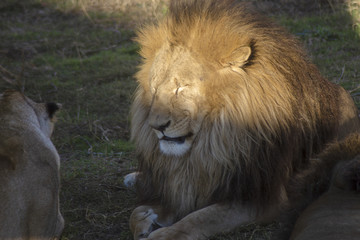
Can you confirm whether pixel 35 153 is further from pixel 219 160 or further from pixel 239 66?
pixel 239 66

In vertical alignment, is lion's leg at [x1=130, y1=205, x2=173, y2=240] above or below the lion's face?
below

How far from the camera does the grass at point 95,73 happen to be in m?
3.73

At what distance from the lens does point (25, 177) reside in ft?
9.14

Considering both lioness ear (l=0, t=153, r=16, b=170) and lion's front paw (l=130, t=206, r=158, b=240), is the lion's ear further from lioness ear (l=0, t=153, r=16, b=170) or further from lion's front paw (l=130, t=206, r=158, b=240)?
lioness ear (l=0, t=153, r=16, b=170)

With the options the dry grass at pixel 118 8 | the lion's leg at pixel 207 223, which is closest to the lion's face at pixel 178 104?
the lion's leg at pixel 207 223

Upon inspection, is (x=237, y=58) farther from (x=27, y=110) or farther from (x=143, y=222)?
(x=27, y=110)

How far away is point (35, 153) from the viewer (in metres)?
2.89

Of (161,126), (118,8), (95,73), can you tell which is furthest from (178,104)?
(118,8)

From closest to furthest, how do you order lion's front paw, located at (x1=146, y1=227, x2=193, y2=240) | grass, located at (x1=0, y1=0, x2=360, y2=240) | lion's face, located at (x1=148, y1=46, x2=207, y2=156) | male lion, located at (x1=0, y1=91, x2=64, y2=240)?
male lion, located at (x1=0, y1=91, x2=64, y2=240), lion's front paw, located at (x1=146, y1=227, x2=193, y2=240), lion's face, located at (x1=148, y1=46, x2=207, y2=156), grass, located at (x1=0, y1=0, x2=360, y2=240)

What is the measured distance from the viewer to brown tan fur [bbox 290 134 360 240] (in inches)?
78.2

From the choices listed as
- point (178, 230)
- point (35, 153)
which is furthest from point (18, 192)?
point (178, 230)

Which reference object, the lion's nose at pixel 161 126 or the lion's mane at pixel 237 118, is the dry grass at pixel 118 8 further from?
the lion's nose at pixel 161 126

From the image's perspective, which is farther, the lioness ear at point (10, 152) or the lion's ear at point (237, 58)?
the lion's ear at point (237, 58)

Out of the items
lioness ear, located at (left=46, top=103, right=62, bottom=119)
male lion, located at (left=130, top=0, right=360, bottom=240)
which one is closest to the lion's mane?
male lion, located at (left=130, top=0, right=360, bottom=240)
